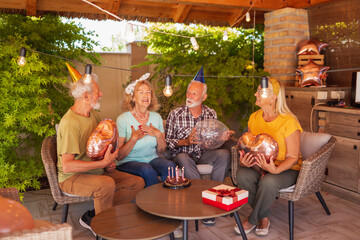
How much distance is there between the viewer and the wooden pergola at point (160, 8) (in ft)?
12.5

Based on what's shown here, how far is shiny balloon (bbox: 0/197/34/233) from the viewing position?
1378 mm

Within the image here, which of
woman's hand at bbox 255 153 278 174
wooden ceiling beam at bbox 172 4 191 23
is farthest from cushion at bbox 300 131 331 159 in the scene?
wooden ceiling beam at bbox 172 4 191 23

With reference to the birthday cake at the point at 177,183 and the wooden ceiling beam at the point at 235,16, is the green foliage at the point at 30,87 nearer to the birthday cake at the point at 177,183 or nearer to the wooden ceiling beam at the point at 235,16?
the birthday cake at the point at 177,183

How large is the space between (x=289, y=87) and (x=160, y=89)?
66.5 inches

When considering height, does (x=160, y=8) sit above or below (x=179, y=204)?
above

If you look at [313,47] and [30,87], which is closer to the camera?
[30,87]

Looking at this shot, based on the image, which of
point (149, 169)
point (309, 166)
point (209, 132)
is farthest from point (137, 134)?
point (309, 166)

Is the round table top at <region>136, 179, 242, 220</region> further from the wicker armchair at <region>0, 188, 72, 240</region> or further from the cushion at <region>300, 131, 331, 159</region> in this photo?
the cushion at <region>300, 131, 331, 159</region>

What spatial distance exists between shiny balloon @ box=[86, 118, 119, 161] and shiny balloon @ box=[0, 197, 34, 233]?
950 mm

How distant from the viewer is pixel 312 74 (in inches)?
158

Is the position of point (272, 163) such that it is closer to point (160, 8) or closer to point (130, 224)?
point (130, 224)

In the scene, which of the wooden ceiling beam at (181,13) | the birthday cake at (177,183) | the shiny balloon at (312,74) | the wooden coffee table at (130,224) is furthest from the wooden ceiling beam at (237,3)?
the wooden coffee table at (130,224)

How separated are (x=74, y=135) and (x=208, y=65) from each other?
2.68 metres

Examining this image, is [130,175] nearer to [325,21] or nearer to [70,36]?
[70,36]
